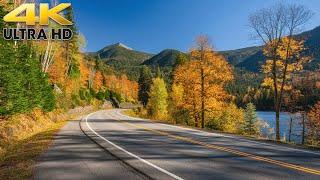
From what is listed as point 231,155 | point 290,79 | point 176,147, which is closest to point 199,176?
point 231,155

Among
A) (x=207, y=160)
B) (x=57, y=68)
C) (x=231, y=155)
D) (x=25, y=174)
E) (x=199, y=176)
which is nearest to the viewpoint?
(x=199, y=176)

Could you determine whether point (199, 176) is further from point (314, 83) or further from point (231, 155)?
point (314, 83)

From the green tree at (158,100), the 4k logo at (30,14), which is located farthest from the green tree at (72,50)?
the 4k logo at (30,14)

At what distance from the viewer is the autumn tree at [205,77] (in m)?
41.2

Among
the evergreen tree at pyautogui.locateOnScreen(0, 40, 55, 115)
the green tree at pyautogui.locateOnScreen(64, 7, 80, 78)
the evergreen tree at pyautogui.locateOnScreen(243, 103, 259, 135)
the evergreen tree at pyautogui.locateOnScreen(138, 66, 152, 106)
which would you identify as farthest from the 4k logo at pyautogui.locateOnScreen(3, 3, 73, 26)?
the evergreen tree at pyautogui.locateOnScreen(138, 66, 152, 106)

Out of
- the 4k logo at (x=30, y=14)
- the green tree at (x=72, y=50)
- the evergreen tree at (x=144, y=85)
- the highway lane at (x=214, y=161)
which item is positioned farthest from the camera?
the evergreen tree at (x=144, y=85)

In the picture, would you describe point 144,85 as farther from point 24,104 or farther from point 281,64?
point 24,104

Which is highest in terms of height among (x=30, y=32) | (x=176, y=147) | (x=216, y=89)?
(x=30, y=32)

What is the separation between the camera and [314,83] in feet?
134

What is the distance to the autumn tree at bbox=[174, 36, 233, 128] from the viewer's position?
41250 millimetres

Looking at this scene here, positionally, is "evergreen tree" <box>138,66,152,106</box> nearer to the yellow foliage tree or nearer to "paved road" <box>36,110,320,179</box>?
the yellow foliage tree

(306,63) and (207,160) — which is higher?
(306,63)

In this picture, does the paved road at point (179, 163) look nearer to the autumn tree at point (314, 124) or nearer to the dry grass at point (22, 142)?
the dry grass at point (22, 142)

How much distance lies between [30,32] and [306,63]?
82.3 feet
